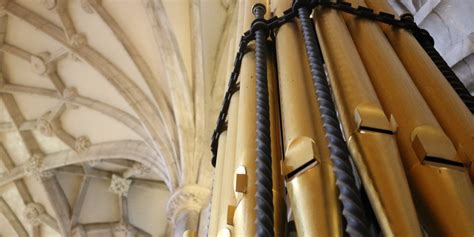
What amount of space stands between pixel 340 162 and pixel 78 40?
26.4 ft

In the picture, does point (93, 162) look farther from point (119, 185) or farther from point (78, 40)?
point (78, 40)

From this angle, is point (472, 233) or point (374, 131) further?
point (374, 131)

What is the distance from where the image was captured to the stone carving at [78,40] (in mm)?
8695

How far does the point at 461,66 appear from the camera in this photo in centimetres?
318

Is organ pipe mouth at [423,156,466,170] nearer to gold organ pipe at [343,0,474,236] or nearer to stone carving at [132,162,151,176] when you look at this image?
gold organ pipe at [343,0,474,236]

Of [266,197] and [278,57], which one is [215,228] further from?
[278,57]

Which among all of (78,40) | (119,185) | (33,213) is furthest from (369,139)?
(33,213)

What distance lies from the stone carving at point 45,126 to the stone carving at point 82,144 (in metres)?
0.49

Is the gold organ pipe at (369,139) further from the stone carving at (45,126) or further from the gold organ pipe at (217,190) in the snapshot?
the stone carving at (45,126)

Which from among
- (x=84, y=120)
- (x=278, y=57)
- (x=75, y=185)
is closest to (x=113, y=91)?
(x=84, y=120)

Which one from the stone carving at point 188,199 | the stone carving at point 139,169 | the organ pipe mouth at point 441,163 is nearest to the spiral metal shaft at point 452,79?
the organ pipe mouth at point 441,163

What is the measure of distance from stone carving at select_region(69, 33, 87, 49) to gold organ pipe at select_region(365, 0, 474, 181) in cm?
725

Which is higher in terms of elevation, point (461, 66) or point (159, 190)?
point (159, 190)

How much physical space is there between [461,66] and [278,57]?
1660 mm
